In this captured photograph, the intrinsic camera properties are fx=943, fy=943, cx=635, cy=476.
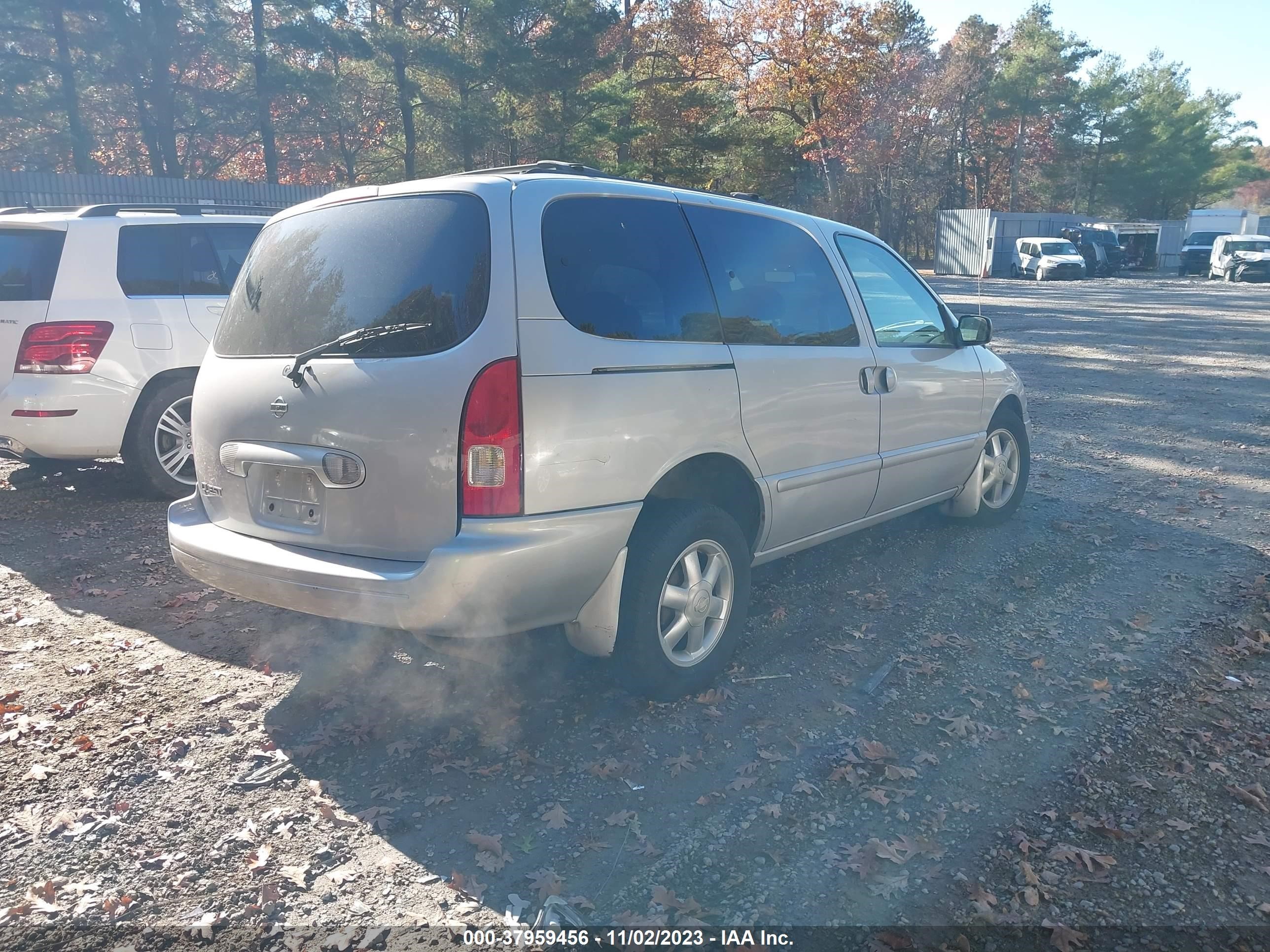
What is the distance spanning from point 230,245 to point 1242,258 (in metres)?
39.6

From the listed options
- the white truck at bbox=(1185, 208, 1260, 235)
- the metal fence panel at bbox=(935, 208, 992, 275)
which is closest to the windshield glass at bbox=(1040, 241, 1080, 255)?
the metal fence panel at bbox=(935, 208, 992, 275)

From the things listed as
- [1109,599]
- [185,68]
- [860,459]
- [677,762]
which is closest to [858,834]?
[677,762]

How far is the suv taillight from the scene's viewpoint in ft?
20.0

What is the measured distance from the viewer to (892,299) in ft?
16.9

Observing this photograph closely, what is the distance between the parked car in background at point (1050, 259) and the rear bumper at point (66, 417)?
38.1 m

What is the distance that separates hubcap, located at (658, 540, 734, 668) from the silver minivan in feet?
0.04

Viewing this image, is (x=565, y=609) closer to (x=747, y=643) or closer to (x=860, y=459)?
(x=747, y=643)

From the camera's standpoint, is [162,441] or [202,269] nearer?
[162,441]

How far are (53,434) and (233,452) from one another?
333 centimetres

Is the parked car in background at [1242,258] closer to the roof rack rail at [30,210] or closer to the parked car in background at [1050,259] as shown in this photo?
the parked car in background at [1050,259]

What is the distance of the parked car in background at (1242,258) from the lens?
35.7 m

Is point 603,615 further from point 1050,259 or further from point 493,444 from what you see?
point 1050,259

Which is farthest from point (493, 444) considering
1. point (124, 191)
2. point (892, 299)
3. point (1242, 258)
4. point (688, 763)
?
point (1242, 258)

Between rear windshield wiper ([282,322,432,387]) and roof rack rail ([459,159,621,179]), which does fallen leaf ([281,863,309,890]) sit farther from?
roof rack rail ([459,159,621,179])
